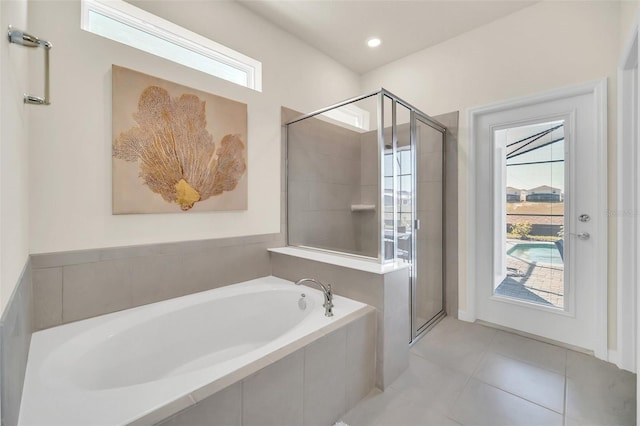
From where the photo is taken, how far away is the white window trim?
172 cm

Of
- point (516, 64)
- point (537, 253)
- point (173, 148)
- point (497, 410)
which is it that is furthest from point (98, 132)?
point (537, 253)

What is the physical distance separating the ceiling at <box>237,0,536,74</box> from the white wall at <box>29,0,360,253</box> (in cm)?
35

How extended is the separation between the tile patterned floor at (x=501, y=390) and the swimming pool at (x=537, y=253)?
2.22 feet

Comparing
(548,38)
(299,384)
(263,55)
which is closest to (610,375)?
(299,384)

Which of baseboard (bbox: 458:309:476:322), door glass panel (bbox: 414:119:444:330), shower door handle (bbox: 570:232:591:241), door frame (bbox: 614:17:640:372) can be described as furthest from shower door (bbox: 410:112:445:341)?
door frame (bbox: 614:17:640:372)

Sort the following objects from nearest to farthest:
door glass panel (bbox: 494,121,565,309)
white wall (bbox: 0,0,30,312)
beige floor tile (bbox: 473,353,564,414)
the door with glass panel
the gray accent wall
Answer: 1. the gray accent wall
2. white wall (bbox: 0,0,30,312)
3. beige floor tile (bbox: 473,353,564,414)
4. the door with glass panel
5. door glass panel (bbox: 494,121,565,309)

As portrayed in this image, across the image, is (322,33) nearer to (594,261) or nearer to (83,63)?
(83,63)

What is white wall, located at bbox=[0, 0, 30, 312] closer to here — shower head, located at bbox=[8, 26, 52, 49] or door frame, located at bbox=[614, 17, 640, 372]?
shower head, located at bbox=[8, 26, 52, 49]

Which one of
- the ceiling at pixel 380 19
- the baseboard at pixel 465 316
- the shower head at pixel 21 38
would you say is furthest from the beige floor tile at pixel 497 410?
the ceiling at pixel 380 19

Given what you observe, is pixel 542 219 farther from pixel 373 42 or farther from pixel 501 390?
pixel 373 42

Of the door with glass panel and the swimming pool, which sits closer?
the door with glass panel

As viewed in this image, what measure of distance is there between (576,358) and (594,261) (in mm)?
724

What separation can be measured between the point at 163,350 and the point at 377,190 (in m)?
1.77

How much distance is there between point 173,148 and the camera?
190cm
